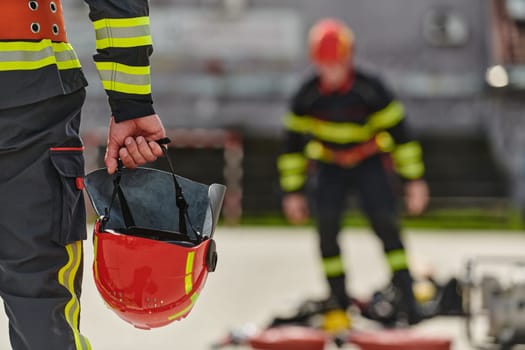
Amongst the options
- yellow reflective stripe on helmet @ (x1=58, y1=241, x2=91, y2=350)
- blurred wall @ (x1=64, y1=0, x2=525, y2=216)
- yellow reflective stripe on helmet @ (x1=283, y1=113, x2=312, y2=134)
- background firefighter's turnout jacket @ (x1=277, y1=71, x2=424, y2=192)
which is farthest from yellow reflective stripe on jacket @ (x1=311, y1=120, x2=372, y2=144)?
blurred wall @ (x1=64, y1=0, x2=525, y2=216)

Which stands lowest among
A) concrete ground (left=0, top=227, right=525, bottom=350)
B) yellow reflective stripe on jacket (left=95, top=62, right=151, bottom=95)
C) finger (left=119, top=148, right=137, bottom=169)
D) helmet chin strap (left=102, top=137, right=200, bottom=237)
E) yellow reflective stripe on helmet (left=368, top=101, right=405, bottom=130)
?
concrete ground (left=0, top=227, right=525, bottom=350)

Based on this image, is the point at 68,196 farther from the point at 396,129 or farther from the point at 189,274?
the point at 396,129

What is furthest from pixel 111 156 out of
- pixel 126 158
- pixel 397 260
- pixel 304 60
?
pixel 304 60

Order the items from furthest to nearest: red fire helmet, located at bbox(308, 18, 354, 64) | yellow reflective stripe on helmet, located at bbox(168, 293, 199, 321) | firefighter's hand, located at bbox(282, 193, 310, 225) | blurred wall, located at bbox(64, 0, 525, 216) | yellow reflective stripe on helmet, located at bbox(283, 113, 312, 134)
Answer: blurred wall, located at bbox(64, 0, 525, 216)
firefighter's hand, located at bbox(282, 193, 310, 225)
yellow reflective stripe on helmet, located at bbox(283, 113, 312, 134)
red fire helmet, located at bbox(308, 18, 354, 64)
yellow reflective stripe on helmet, located at bbox(168, 293, 199, 321)

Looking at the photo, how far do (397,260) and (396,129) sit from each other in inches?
28.2

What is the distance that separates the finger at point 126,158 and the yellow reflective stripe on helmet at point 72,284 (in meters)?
0.22

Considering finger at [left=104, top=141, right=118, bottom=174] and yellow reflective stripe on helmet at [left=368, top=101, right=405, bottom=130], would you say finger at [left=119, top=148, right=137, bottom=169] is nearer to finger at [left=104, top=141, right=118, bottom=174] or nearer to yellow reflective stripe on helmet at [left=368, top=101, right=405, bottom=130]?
finger at [left=104, top=141, right=118, bottom=174]

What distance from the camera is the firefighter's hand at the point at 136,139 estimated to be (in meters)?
2.64

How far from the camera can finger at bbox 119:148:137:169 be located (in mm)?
2668

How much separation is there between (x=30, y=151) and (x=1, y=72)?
0.21 m

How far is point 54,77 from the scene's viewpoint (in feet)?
8.74

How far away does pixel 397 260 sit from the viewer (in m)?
5.79

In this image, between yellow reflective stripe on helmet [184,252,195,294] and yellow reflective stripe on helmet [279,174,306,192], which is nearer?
yellow reflective stripe on helmet [184,252,195,294]

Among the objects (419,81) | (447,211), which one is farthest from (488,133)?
(447,211)
